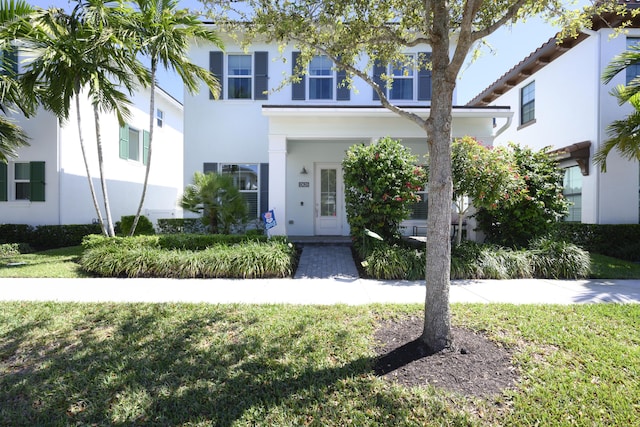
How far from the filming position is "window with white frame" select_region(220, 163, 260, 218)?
1211 centimetres

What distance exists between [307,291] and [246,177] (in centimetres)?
707

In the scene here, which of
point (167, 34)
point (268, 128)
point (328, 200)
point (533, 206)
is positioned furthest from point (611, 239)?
point (167, 34)

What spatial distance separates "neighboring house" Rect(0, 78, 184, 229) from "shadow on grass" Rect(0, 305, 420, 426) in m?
8.63

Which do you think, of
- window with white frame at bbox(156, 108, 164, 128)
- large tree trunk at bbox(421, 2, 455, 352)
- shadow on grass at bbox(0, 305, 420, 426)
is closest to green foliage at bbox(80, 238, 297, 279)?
shadow on grass at bbox(0, 305, 420, 426)

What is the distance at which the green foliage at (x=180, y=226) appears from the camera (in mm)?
11117

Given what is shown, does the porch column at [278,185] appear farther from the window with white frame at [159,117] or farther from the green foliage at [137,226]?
the window with white frame at [159,117]

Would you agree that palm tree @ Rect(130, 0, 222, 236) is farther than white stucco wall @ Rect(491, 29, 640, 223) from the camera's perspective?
No

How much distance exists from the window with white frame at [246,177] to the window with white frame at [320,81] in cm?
330

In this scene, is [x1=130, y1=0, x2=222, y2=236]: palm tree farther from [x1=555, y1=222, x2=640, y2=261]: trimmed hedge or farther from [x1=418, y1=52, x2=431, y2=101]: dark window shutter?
[x1=555, y1=222, x2=640, y2=261]: trimmed hedge

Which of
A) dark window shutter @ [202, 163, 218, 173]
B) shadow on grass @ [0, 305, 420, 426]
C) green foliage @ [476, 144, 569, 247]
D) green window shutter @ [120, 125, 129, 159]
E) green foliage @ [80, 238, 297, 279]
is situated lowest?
shadow on grass @ [0, 305, 420, 426]

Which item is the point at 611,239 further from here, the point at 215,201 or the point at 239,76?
the point at 239,76

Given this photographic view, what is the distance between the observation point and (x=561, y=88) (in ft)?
38.1

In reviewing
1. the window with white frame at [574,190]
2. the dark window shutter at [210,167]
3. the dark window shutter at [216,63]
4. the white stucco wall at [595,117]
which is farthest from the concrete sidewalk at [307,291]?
the dark window shutter at [216,63]

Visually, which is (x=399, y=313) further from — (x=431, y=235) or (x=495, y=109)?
(x=495, y=109)
